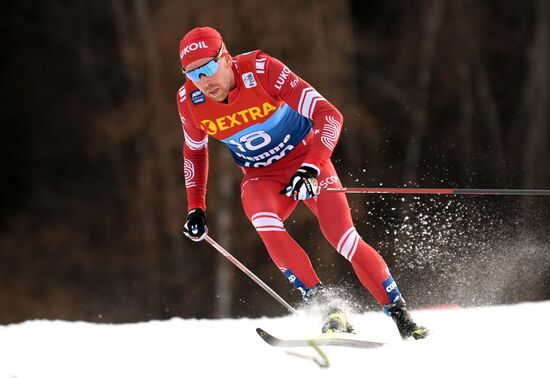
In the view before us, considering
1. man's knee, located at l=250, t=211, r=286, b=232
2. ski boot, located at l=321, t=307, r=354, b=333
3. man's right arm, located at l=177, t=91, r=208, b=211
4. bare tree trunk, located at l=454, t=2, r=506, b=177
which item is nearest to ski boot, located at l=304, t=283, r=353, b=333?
ski boot, located at l=321, t=307, r=354, b=333

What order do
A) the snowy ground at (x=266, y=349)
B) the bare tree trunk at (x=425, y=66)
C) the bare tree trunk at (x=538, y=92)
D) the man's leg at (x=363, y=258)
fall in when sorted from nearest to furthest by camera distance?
the snowy ground at (x=266, y=349)
the man's leg at (x=363, y=258)
the bare tree trunk at (x=538, y=92)
the bare tree trunk at (x=425, y=66)

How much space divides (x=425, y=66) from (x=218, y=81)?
32.6ft

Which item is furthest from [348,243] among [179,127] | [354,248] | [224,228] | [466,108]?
[466,108]

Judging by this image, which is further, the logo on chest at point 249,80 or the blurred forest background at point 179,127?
the blurred forest background at point 179,127

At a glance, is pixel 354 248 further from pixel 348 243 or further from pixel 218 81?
Answer: pixel 218 81

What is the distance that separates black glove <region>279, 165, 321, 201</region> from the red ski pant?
0.87 ft

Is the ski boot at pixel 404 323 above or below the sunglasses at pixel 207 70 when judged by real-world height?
below

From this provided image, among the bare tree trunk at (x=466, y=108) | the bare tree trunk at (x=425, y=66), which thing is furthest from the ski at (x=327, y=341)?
the bare tree trunk at (x=466, y=108)

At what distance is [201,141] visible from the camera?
167 inches

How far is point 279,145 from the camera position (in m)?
4.09

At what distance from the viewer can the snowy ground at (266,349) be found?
126 inches

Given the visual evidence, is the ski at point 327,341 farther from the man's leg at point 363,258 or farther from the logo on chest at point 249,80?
the logo on chest at point 249,80

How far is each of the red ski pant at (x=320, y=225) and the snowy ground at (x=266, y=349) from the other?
217 mm

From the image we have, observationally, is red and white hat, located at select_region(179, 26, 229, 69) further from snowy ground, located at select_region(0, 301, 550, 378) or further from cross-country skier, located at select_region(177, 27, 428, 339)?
snowy ground, located at select_region(0, 301, 550, 378)
